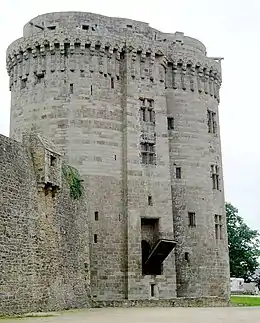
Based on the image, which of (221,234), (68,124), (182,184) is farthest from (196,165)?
(68,124)

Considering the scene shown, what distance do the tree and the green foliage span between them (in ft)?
109

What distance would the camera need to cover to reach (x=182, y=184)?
41.6 metres

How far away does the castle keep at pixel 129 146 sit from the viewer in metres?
36.6

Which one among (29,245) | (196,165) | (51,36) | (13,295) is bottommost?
(13,295)

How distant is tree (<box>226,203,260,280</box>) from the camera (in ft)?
210

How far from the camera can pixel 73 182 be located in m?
32.7

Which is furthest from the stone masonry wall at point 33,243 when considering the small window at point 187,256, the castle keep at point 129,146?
the small window at point 187,256

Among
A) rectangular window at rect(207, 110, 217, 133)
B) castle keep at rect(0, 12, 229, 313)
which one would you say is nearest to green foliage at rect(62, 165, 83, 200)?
castle keep at rect(0, 12, 229, 313)

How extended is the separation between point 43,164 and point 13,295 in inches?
242

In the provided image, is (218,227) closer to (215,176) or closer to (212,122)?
(215,176)

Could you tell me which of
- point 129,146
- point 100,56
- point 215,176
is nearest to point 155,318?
point 129,146

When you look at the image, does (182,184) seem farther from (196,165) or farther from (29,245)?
(29,245)

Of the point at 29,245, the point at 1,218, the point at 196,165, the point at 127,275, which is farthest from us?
the point at 196,165

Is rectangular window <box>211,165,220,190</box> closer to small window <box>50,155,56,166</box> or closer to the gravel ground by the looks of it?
small window <box>50,155,56,166</box>
